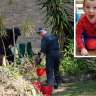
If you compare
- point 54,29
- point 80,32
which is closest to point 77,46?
point 80,32

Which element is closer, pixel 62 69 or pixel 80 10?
pixel 80 10

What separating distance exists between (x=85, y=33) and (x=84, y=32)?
0.04 m

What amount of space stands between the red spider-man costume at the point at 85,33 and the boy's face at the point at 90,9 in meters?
0.06

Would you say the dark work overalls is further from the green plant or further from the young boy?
the young boy

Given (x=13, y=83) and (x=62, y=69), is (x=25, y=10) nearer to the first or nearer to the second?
(x=62, y=69)

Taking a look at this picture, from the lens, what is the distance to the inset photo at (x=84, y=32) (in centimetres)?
295

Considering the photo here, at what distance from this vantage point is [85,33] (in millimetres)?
3027

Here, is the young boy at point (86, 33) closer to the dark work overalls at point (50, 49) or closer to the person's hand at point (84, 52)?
the person's hand at point (84, 52)

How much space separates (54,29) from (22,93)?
413 cm

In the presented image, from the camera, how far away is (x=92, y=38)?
300cm

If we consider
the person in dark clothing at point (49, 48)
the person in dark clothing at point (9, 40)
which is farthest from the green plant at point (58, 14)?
the person in dark clothing at point (9, 40)

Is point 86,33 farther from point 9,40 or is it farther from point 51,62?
point 9,40

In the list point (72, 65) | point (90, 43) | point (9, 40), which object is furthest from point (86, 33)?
point (9, 40)

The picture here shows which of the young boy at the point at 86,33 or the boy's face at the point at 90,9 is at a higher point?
the boy's face at the point at 90,9
